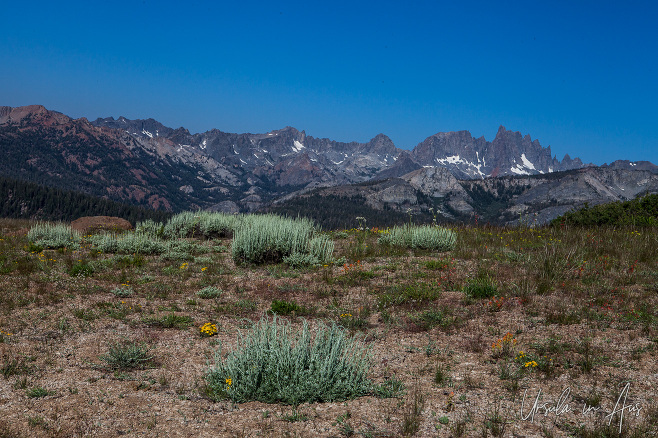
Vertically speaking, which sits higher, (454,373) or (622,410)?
(622,410)

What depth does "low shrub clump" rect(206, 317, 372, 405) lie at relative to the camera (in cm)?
476

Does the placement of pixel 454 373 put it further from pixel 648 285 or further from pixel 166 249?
pixel 166 249

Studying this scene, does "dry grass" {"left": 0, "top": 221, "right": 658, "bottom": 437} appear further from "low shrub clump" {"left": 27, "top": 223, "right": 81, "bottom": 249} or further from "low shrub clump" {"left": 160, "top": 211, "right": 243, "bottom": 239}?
"low shrub clump" {"left": 160, "top": 211, "right": 243, "bottom": 239}

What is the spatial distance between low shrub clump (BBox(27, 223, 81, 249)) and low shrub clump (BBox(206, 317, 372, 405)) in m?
12.7

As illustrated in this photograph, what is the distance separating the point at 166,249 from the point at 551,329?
12856 millimetres

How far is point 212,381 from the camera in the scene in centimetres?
495

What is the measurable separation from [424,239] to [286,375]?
10.2 meters

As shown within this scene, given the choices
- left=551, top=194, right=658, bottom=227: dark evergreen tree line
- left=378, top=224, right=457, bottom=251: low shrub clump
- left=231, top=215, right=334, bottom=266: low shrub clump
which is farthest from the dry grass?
left=551, top=194, right=658, bottom=227: dark evergreen tree line

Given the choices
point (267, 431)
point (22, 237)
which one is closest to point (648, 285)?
point (267, 431)

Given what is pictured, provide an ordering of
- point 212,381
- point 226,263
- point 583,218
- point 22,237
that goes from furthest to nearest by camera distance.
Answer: point 583,218 → point 22,237 → point 226,263 → point 212,381

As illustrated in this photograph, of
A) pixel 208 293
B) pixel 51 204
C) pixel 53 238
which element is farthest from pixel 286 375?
pixel 51 204

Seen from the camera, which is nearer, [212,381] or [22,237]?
[212,381]

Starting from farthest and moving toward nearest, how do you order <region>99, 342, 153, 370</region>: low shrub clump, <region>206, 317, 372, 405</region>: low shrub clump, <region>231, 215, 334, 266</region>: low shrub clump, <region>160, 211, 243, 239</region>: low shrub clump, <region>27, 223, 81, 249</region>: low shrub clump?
<region>160, 211, 243, 239</region>: low shrub clump < <region>27, 223, 81, 249</region>: low shrub clump < <region>231, 215, 334, 266</region>: low shrub clump < <region>99, 342, 153, 370</region>: low shrub clump < <region>206, 317, 372, 405</region>: low shrub clump

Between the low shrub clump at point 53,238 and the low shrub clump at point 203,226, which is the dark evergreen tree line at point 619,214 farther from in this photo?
the low shrub clump at point 53,238
